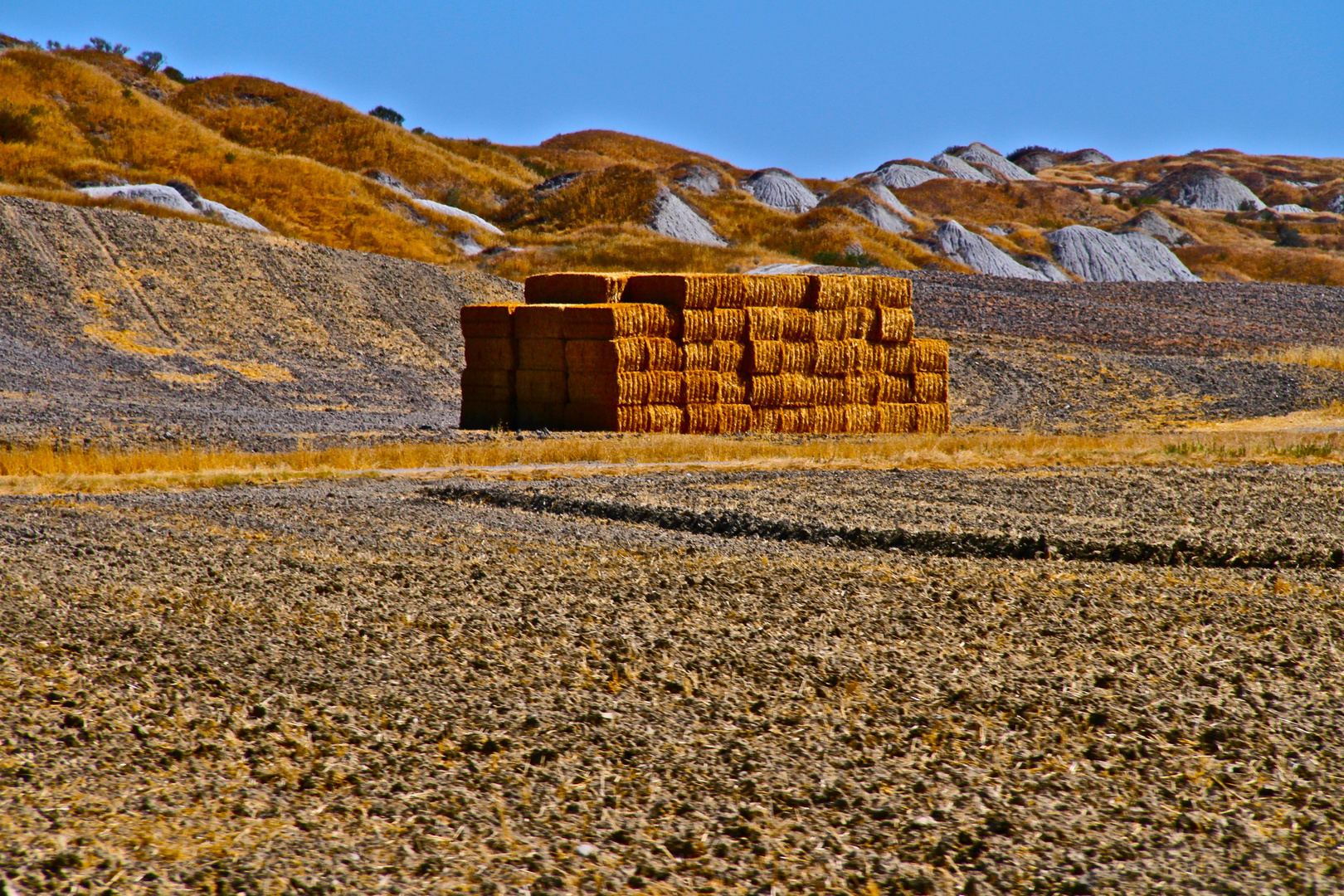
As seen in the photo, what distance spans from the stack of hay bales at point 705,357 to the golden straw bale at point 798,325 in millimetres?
25

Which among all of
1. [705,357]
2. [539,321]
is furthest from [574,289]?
[705,357]

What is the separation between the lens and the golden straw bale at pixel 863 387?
86.3 feet

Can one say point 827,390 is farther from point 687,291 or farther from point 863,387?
point 687,291

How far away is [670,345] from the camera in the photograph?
24.1 meters

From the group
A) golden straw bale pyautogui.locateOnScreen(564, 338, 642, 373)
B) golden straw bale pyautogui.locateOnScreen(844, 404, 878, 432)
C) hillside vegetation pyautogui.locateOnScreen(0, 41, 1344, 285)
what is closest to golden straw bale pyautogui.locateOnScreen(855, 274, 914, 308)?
golden straw bale pyautogui.locateOnScreen(844, 404, 878, 432)

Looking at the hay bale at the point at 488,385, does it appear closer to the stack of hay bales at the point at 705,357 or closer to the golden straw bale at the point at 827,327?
the stack of hay bales at the point at 705,357

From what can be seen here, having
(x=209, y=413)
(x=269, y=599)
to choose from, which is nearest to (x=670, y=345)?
(x=209, y=413)

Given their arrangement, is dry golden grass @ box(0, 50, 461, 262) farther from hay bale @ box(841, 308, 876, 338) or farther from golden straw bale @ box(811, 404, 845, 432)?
golden straw bale @ box(811, 404, 845, 432)

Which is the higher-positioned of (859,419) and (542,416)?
(542,416)

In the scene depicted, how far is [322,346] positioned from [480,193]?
179ft

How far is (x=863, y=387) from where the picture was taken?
26438 mm

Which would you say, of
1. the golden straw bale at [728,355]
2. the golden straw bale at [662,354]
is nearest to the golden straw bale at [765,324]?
the golden straw bale at [728,355]

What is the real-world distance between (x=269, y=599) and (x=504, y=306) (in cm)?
1581

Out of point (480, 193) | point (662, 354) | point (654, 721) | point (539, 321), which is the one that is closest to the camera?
point (654, 721)
